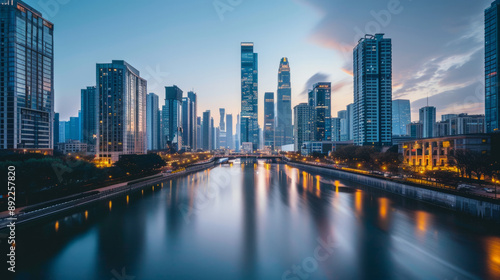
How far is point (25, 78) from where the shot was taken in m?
77.4

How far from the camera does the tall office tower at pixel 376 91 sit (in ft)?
406

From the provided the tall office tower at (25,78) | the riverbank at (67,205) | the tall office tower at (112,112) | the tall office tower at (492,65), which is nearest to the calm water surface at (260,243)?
the riverbank at (67,205)

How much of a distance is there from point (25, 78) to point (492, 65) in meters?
162

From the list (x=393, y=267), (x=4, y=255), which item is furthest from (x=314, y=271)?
(x=4, y=255)

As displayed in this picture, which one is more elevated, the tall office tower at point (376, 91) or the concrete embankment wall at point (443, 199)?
the tall office tower at point (376, 91)

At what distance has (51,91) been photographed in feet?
289

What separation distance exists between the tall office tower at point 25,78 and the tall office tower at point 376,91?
14782 cm

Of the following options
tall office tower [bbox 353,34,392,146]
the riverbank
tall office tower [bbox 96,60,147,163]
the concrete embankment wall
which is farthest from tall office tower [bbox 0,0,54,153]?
tall office tower [bbox 353,34,392,146]

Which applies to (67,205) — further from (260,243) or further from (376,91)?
(376,91)

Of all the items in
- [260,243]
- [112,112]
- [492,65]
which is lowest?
[260,243]

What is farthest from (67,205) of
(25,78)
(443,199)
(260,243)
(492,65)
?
(492,65)

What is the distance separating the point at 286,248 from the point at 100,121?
408 ft

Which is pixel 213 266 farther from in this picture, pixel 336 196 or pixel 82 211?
pixel 336 196

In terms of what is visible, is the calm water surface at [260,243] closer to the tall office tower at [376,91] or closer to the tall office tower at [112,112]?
the tall office tower at [112,112]
